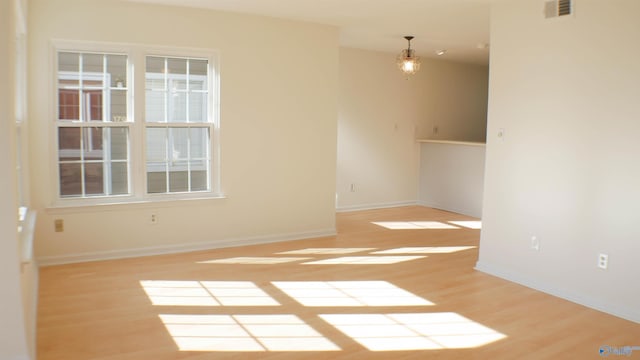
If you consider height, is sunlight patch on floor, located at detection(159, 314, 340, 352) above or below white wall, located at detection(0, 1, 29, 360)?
below

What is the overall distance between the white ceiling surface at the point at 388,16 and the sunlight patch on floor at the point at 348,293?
2566 millimetres

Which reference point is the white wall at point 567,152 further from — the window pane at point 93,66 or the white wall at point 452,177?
the window pane at point 93,66

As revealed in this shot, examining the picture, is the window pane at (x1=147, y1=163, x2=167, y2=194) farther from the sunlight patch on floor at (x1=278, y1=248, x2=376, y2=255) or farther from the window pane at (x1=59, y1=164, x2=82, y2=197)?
the sunlight patch on floor at (x1=278, y1=248, x2=376, y2=255)

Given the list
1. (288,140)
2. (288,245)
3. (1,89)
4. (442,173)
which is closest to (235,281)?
(288,245)

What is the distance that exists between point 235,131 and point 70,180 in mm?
1690

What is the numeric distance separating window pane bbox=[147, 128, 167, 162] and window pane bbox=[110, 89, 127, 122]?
0.94 feet

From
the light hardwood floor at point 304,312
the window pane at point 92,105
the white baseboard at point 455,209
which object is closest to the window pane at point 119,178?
the window pane at point 92,105

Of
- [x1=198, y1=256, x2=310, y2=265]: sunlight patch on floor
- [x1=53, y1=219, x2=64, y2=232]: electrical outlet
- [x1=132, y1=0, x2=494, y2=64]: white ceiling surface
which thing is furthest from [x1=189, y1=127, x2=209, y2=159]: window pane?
[x1=53, y1=219, x2=64, y2=232]: electrical outlet

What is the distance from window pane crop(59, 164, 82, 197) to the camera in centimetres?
496

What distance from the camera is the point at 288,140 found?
6.03m

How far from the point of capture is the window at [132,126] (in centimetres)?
496

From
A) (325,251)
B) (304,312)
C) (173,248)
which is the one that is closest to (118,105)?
(173,248)

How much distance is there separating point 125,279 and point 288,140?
7.84 ft

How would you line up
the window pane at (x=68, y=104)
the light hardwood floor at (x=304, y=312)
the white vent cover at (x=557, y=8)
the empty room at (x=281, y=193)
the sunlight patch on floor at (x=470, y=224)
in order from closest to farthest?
1. the light hardwood floor at (x=304, y=312)
2. the empty room at (x=281, y=193)
3. the white vent cover at (x=557, y=8)
4. the window pane at (x=68, y=104)
5. the sunlight patch on floor at (x=470, y=224)
